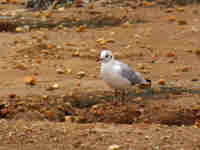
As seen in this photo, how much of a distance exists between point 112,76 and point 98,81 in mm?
893

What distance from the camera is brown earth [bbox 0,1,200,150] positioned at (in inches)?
203

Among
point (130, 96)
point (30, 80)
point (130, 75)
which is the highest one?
point (130, 75)

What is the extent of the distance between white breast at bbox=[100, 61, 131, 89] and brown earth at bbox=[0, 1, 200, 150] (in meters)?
0.20

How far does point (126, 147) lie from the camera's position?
193 inches

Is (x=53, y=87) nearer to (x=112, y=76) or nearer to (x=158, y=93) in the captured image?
(x=112, y=76)

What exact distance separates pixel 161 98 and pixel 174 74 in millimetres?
1127

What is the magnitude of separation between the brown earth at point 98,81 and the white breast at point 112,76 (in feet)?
0.67

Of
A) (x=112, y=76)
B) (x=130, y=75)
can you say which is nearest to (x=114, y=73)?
(x=112, y=76)

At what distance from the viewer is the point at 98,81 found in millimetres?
7195

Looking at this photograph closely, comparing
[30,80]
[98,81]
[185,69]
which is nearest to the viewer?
[30,80]

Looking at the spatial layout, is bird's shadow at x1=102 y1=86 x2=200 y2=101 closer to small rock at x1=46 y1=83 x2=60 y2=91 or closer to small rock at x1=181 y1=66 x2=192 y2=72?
small rock at x1=46 y1=83 x2=60 y2=91

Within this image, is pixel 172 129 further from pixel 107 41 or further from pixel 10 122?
pixel 107 41

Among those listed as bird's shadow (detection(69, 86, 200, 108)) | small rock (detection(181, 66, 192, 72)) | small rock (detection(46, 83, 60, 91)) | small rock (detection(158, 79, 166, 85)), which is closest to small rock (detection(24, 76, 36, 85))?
small rock (detection(46, 83, 60, 91))

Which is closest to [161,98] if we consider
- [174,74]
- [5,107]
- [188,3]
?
[174,74]
